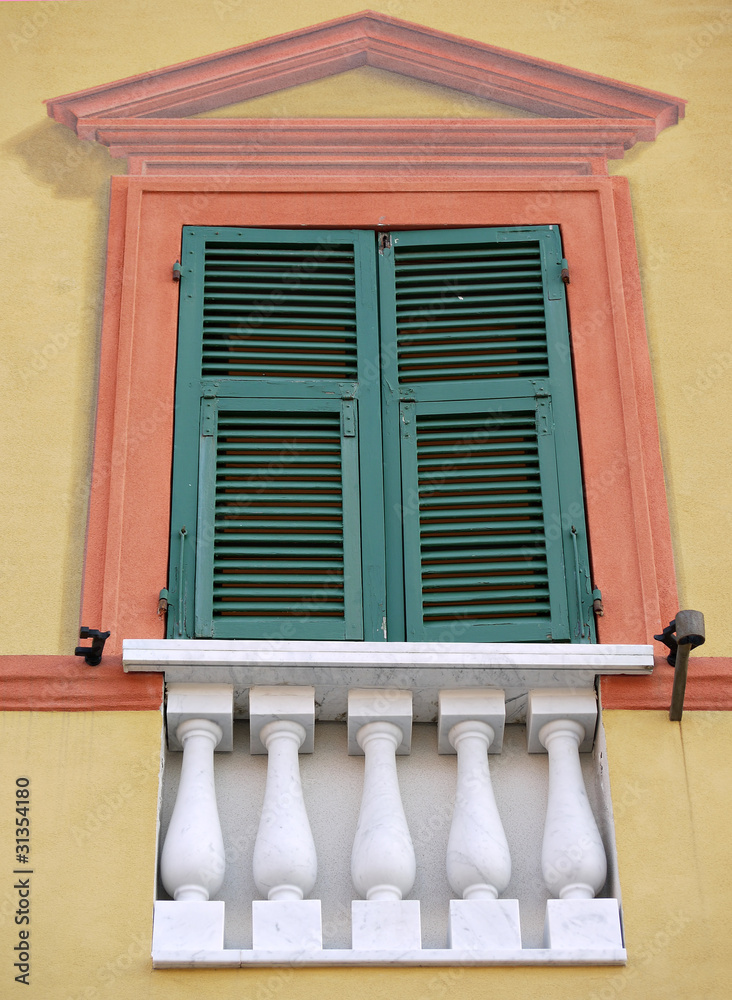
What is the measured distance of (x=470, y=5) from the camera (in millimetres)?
8242

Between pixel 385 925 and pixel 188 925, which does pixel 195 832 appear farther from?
pixel 385 925

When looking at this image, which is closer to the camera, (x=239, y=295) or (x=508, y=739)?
(x=508, y=739)

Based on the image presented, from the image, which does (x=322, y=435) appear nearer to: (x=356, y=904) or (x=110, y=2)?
(x=356, y=904)

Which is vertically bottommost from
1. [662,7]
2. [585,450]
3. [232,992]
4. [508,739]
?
[232,992]

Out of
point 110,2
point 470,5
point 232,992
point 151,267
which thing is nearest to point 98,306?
point 151,267

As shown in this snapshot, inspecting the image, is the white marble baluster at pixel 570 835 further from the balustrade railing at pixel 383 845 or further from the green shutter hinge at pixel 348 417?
the green shutter hinge at pixel 348 417

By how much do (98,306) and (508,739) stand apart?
2.45 m

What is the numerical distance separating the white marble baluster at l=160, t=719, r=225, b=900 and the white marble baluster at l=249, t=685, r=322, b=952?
0.15 meters

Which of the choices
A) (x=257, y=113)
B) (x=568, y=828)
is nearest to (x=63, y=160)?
(x=257, y=113)

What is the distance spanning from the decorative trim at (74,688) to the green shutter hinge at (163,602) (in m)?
0.26

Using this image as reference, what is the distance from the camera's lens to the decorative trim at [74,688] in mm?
6344

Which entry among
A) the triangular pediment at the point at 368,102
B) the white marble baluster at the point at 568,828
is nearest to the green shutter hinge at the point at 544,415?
the white marble baluster at the point at 568,828

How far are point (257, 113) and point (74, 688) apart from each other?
289 cm

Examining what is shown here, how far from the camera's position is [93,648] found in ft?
20.9
